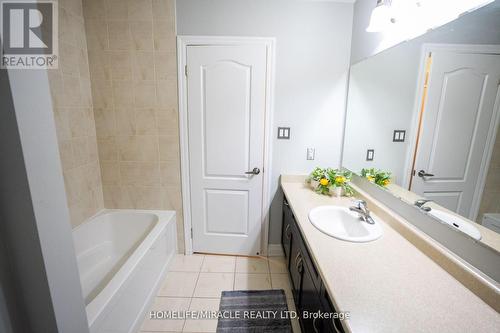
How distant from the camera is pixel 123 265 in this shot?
1561 mm

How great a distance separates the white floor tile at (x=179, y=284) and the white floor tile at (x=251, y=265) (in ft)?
1.41

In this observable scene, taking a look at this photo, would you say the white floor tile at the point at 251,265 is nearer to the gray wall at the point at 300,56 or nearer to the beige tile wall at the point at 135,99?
the beige tile wall at the point at 135,99

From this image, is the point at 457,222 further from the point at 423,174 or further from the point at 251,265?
the point at 251,265

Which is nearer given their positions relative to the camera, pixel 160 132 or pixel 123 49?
pixel 123 49

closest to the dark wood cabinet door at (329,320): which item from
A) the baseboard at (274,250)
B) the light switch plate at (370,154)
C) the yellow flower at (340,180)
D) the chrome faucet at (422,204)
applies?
the chrome faucet at (422,204)

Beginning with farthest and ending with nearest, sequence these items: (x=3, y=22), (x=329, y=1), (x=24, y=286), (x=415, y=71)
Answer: (x=329, y=1)
(x=415, y=71)
(x=24, y=286)
(x=3, y=22)

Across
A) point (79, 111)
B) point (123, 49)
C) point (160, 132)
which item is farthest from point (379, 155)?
point (79, 111)

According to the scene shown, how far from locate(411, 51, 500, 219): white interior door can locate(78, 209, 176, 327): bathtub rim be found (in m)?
1.83

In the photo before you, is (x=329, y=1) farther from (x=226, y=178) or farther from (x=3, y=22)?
(x=3, y=22)

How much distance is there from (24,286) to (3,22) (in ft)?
2.16

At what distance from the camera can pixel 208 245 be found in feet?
7.96

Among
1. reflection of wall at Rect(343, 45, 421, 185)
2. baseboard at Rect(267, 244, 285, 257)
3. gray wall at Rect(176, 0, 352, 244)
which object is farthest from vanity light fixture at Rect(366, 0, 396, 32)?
baseboard at Rect(267, 244, 285, 257)

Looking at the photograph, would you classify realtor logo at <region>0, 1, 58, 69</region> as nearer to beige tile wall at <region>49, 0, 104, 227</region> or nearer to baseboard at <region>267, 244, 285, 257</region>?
beige tile wall at <region>49, 0, 104, 227</region>

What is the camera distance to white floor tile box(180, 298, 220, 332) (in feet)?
5.32
